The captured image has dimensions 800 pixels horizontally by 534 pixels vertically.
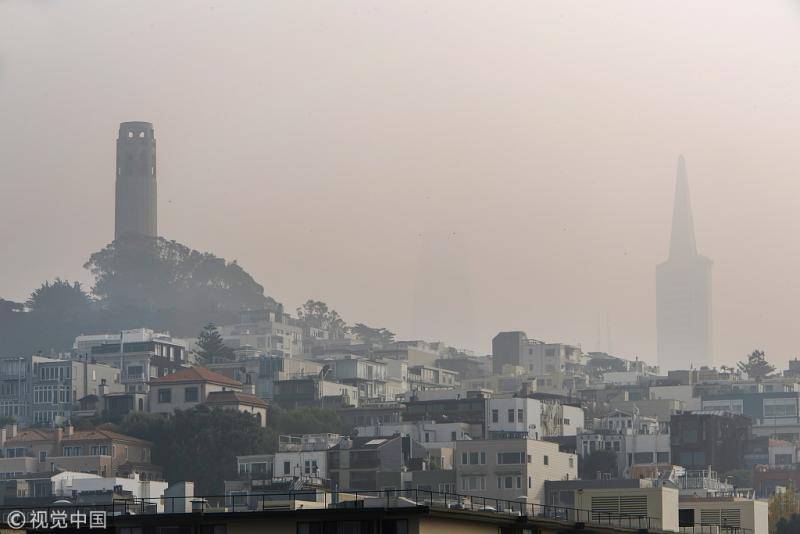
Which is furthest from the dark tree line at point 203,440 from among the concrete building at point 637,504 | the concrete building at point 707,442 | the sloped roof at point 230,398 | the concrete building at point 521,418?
the concrete building at point 637,504

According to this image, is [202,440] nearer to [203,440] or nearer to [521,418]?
[203,440]

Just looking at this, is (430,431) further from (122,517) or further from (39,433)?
(122,517)

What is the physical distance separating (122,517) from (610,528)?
1214 centimetres

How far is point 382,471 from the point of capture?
5438 inches

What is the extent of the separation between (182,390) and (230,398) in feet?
24.4

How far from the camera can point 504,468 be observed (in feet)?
416

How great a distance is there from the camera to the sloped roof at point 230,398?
591 ft

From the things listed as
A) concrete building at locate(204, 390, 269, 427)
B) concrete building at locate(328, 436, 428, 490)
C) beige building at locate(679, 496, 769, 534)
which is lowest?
beige building at locate(679, 496, 769, 534)

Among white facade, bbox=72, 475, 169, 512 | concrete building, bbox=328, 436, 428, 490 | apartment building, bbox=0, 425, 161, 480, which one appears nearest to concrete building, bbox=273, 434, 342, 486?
concrete building, bbox=328, 436, 428, 490

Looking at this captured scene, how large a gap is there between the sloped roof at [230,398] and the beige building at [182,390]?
177 centimetres

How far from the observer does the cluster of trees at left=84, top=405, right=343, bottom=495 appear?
164m

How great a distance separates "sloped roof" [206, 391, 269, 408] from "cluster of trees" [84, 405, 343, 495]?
3612mm

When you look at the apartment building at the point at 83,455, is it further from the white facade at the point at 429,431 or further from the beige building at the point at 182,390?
the white facade at the point at 429,431

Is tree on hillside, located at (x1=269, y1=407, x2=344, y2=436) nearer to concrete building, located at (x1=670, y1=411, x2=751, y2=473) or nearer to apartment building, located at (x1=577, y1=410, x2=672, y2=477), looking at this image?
apartment building, located at (x1=577, y1=410, x2=672, y2=477)
